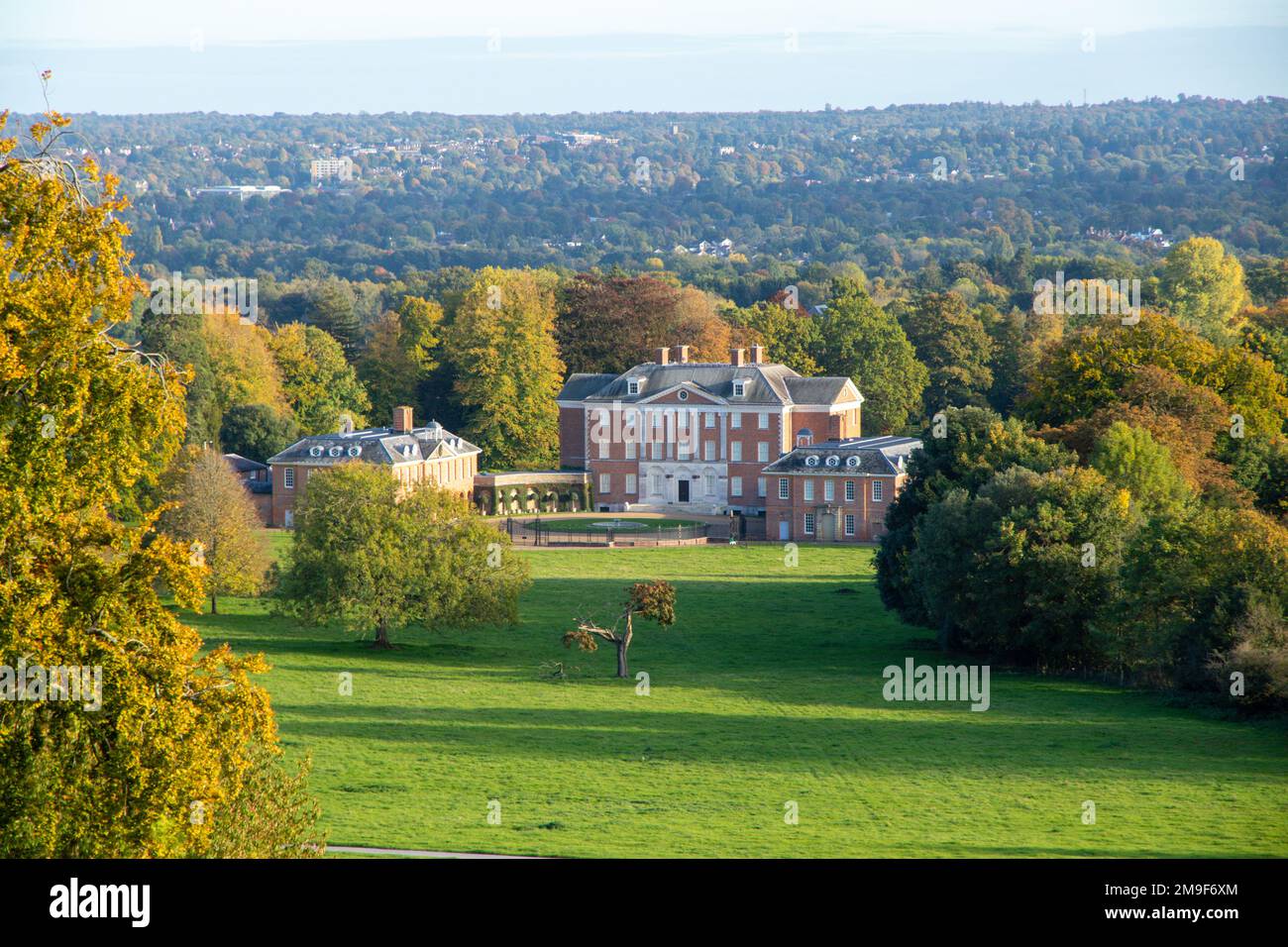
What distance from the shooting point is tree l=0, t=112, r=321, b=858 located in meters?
16.8

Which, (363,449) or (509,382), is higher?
(509,382)

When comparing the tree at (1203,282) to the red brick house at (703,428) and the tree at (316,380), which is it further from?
the tree at (316,380)

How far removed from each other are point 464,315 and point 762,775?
2549 inches

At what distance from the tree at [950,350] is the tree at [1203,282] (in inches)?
778

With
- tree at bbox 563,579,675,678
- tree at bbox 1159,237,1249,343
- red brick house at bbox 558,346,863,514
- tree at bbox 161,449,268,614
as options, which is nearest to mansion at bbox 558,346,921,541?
red brick house at bbox 558,346,863,514

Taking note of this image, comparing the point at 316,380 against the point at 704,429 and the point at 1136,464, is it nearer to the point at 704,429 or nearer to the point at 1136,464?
the point at 704,429

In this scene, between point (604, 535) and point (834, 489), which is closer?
point (834, 489)

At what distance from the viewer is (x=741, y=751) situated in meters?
37.6

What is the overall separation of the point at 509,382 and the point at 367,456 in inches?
596

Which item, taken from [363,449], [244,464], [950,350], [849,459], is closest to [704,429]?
[849,459]

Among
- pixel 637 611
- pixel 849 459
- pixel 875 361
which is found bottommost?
pixel 637 611

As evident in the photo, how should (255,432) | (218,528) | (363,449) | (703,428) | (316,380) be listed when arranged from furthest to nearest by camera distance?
(316,380) → (703,428) → (255,432) → (363,449) → (218,528)
